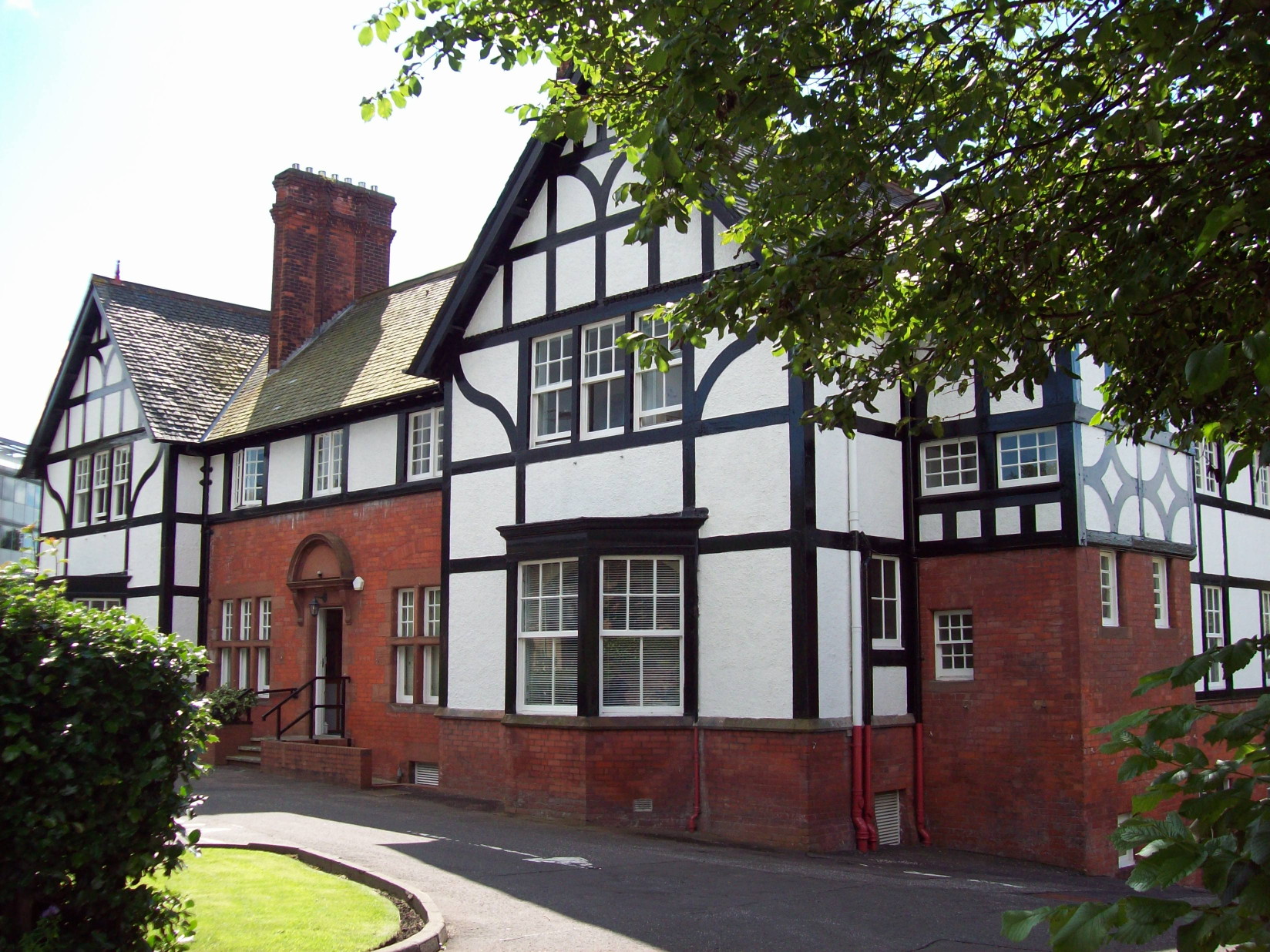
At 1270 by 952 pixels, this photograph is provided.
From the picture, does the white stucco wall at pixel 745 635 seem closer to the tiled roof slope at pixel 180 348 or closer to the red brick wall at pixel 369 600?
the red brick wall at pixel 369 600

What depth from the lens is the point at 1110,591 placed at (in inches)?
617

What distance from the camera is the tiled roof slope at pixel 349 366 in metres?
22.5

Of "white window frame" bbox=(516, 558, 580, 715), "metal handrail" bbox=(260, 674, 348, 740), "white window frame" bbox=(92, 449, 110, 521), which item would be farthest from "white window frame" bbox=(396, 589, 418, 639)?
"white window frame" bbox=(92, 449, 110, 521)

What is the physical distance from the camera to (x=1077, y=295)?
9055 mm

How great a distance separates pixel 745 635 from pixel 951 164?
8.72m

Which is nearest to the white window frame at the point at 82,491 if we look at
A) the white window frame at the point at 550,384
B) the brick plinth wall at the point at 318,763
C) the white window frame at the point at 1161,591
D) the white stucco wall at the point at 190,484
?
the white stucco wall at the point at 190,484

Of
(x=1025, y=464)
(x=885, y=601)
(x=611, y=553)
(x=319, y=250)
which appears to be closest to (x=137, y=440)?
(x=319, y=250)

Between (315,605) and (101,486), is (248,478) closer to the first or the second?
(315,605)

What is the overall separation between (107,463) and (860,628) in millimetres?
20105

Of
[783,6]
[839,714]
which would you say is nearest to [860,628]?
[839,714]

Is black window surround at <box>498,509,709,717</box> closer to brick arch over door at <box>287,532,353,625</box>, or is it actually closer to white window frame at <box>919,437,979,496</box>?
white window frame at <box>919,437,979,496</box>

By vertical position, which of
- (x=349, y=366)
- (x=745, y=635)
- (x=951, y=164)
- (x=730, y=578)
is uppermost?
(x=349, y=366)

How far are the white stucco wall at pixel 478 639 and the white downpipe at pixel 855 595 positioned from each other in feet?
17.1

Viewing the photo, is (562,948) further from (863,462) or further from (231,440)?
(231,440)
